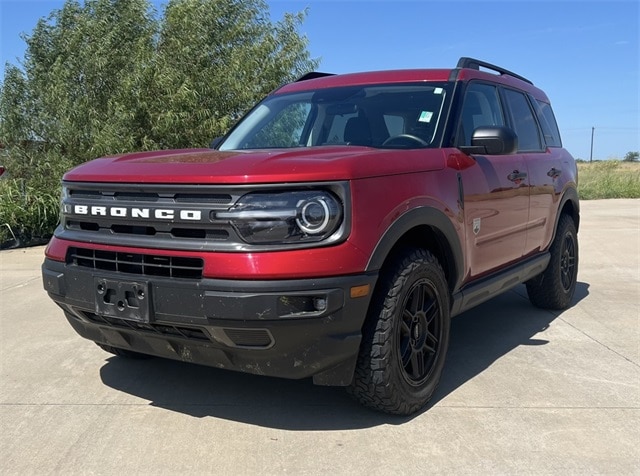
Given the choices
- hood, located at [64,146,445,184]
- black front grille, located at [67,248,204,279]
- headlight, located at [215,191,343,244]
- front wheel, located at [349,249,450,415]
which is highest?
hood, located at [64,146,445,184]

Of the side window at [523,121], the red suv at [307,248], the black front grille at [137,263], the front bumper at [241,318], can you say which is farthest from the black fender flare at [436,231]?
the side window at [523,121]

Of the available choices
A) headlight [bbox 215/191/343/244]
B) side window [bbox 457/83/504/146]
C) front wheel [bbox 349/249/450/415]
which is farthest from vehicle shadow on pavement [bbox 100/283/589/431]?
side window [bbox 457/83/504/146]

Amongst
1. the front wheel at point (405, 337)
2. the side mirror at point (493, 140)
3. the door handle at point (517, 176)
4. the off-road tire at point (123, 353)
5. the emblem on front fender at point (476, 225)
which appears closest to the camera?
the front wheel at point (405, 337)

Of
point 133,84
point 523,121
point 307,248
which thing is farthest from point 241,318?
point 133,84

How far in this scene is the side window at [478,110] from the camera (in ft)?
12.9

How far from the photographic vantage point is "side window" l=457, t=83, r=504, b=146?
392 cm

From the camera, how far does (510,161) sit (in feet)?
14.2

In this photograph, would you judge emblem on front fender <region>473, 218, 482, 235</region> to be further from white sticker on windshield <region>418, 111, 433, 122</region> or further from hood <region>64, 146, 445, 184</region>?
white sticker on windshield <region>418, 111, 433, 122</region>

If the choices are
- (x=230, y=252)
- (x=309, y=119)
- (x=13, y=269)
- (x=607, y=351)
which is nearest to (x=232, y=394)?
(x=230, y=252)

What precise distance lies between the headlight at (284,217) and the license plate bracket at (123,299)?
0.53 m

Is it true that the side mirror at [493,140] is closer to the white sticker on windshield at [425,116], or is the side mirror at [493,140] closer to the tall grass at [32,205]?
the white sticker on windshield at [425,116]

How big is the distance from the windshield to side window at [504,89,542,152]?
1136 mm

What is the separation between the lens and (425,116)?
3.81 metres

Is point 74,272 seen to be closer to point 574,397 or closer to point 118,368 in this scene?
point 118,368
